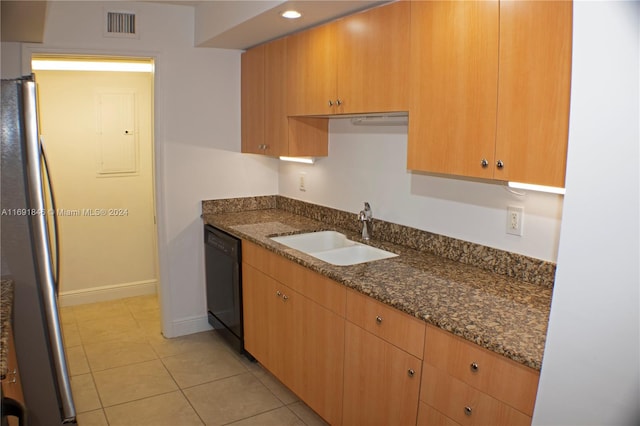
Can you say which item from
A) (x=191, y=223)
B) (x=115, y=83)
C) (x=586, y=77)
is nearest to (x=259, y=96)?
(x=191, y=223)

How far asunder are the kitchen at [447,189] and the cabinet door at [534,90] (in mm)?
364

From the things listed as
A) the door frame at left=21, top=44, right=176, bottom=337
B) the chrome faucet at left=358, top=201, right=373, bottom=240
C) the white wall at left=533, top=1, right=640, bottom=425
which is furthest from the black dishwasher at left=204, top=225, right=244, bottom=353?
the white wall at left=533, top=1, right=640, bottom=425

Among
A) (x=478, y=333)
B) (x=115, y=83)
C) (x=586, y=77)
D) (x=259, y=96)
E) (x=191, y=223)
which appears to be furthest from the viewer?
(x=115, y=83)

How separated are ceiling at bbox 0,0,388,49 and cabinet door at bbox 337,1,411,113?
0.11 metres

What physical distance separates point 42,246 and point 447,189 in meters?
1.90

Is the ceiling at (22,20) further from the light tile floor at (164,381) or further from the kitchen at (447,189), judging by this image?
the light tile floor at (164,381)

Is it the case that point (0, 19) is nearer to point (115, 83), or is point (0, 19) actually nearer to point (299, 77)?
point (299, 77)

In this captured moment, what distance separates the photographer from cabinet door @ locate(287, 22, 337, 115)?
2754mm

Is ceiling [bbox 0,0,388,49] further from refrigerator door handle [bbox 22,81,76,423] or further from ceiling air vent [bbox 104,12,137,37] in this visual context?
refrigerator door handle [bbox 22,81,76,423]

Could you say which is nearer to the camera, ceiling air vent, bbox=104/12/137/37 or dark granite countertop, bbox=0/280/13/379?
dark granite countertop, bbox=0/280/13/379

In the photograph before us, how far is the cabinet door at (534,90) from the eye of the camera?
5.24ft

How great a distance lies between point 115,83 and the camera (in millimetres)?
4391

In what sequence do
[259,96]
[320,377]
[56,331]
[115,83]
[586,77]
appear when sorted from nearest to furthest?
[586,77] < [56,331] < [320,377] < [259,96] < [115,83]

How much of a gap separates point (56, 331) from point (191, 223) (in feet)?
5.59
